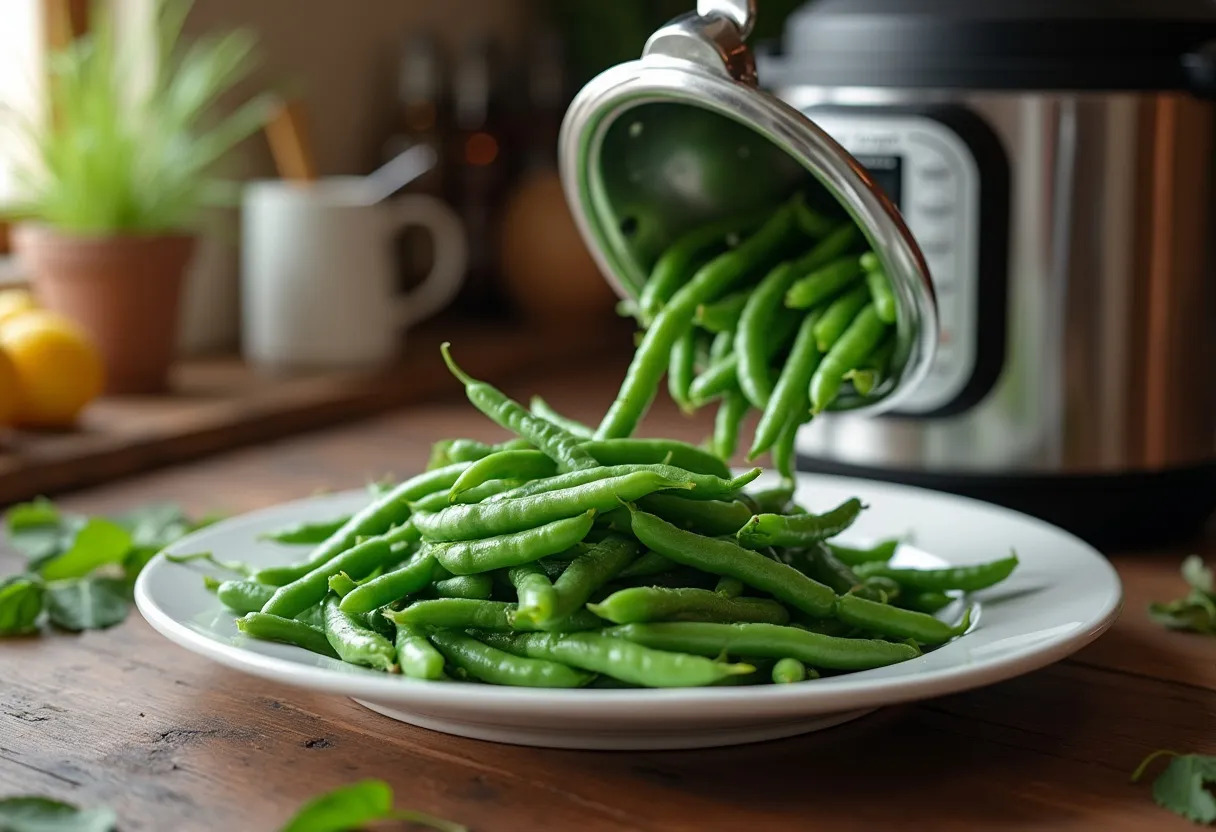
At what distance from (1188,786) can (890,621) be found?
18cm

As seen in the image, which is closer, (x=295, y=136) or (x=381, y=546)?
(x=381, y=546)

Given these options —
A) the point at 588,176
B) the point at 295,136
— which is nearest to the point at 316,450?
the point at 295,136

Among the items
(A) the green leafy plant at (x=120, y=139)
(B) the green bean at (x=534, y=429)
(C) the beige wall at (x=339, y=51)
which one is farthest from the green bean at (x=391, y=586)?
(C) the beige wall at (x=339, y=51)

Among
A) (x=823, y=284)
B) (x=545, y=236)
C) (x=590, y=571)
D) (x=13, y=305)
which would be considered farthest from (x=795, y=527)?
(x=545, y=236)

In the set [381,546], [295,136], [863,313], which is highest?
[295,136]

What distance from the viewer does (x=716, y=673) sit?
2.37 feet

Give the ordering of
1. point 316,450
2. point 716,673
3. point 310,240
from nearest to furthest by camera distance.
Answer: point 716,673 < point 316,450 < point 310,240

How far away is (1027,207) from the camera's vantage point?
1187 mm

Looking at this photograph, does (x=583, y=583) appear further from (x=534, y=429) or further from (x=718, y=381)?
(x=718, y=381)

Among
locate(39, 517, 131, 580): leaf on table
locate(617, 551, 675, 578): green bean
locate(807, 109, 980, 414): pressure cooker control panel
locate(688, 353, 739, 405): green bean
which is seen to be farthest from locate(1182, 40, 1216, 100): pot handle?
locate(39, 517, 131, 580): leaf on table

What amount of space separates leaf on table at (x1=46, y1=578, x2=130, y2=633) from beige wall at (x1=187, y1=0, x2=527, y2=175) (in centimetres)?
110

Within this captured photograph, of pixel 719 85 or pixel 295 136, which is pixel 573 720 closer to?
pixel 719 85

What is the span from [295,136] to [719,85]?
109 centimetres

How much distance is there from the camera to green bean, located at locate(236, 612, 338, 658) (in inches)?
32.5
